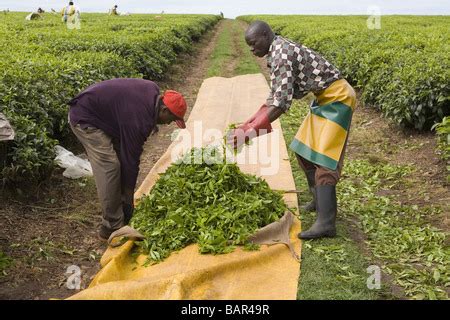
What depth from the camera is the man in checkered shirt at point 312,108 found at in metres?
3.85

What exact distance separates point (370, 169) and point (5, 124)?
409 cm

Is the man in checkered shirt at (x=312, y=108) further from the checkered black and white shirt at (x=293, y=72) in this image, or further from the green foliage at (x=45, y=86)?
the green foliage at (x=45, y=86)

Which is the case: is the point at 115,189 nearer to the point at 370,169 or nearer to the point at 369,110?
the point at 370,169

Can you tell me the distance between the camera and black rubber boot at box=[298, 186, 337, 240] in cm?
410

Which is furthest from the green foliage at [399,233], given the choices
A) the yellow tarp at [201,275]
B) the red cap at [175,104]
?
the red cap at [175,104]

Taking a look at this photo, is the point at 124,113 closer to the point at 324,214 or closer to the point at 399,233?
the point at 324,214

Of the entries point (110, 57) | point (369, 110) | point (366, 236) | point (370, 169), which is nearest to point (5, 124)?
point (366, 236)

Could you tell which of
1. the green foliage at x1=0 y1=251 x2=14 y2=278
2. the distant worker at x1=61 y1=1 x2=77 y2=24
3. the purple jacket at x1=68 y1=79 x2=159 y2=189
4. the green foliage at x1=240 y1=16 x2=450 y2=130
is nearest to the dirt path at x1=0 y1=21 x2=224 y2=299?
the green foliage at x1=0 y1=251 x2=14 y2=278

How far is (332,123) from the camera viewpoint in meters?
4.01

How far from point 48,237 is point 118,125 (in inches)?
46.4

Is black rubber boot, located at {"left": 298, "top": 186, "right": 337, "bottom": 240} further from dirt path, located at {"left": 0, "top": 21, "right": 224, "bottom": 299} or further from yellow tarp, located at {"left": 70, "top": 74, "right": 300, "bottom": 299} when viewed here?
dirt path, located at {"left": 0, "top": 21, "right": 224, "bottom": 299}

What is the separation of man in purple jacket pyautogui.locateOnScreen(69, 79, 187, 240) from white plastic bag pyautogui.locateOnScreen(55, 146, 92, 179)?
122cm

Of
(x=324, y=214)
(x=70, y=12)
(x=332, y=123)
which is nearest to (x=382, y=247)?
(x=324, y=214)

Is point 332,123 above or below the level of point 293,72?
below
